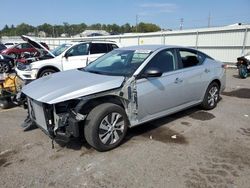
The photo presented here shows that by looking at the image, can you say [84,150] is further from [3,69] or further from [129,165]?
[3,69]

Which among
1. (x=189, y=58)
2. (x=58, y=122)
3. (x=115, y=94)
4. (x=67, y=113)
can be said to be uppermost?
(x=189, y=58)

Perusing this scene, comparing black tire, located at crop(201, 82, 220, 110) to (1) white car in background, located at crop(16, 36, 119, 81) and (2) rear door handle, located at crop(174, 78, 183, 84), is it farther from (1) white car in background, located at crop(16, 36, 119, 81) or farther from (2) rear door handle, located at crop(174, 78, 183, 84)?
(1) white car in background, located at crop(16, 36, 119, 81)

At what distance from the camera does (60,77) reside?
4.57 m

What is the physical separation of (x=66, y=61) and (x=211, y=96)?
569cm

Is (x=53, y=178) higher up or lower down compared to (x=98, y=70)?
lower down

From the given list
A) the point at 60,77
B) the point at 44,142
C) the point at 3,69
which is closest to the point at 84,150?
the point at 44,142

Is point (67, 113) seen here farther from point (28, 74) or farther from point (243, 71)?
point (243, 71)

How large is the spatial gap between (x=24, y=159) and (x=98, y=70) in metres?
2.01

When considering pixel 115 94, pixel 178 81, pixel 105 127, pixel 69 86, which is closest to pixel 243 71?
pixel 178 81

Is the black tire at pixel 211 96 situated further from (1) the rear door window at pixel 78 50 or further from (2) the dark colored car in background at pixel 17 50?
(2) the dark colored car in background at pixel 17 50

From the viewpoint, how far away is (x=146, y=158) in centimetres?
378

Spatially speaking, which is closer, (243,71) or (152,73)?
(152,73)

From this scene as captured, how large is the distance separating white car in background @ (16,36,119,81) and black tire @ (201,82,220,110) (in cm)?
517

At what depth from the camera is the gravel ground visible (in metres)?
3.23
